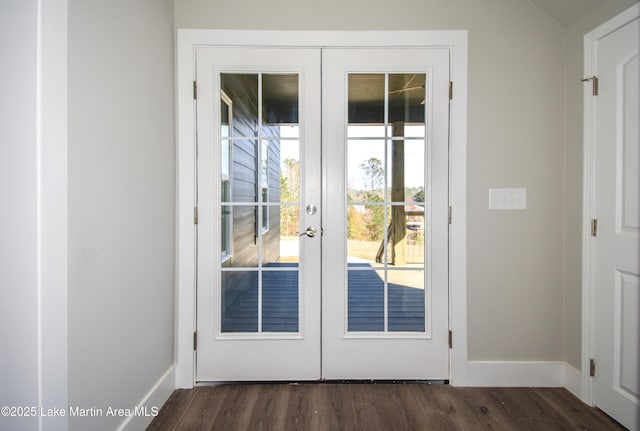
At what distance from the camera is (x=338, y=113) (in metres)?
2.16

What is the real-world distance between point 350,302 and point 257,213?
853 millimetres

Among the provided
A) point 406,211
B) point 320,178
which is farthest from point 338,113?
point 406,211

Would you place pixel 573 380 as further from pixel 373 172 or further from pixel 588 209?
pixel 373 172

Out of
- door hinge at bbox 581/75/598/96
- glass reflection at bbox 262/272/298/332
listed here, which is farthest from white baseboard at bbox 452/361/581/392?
door hinge at bbox 581/75/598/96

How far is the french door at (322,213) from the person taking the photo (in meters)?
2.15

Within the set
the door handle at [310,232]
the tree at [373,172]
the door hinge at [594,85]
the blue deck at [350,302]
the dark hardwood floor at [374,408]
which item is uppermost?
the door hinge at [594,85]

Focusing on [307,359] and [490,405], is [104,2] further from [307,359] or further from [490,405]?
[490,405]

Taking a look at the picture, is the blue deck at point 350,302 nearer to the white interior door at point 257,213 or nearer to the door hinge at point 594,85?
the white interior door at point 257,213

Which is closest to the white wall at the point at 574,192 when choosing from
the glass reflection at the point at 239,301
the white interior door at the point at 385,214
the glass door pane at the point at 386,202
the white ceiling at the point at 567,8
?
the white ceiling at the point at 567,8

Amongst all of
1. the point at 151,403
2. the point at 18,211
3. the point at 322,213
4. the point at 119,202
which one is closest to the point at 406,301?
the point at 322,213

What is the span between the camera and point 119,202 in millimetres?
1548

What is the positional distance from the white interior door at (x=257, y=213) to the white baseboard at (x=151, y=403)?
18 cm

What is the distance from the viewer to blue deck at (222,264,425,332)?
86.0 inches

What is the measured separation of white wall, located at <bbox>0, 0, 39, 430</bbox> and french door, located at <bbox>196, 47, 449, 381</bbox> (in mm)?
1014
